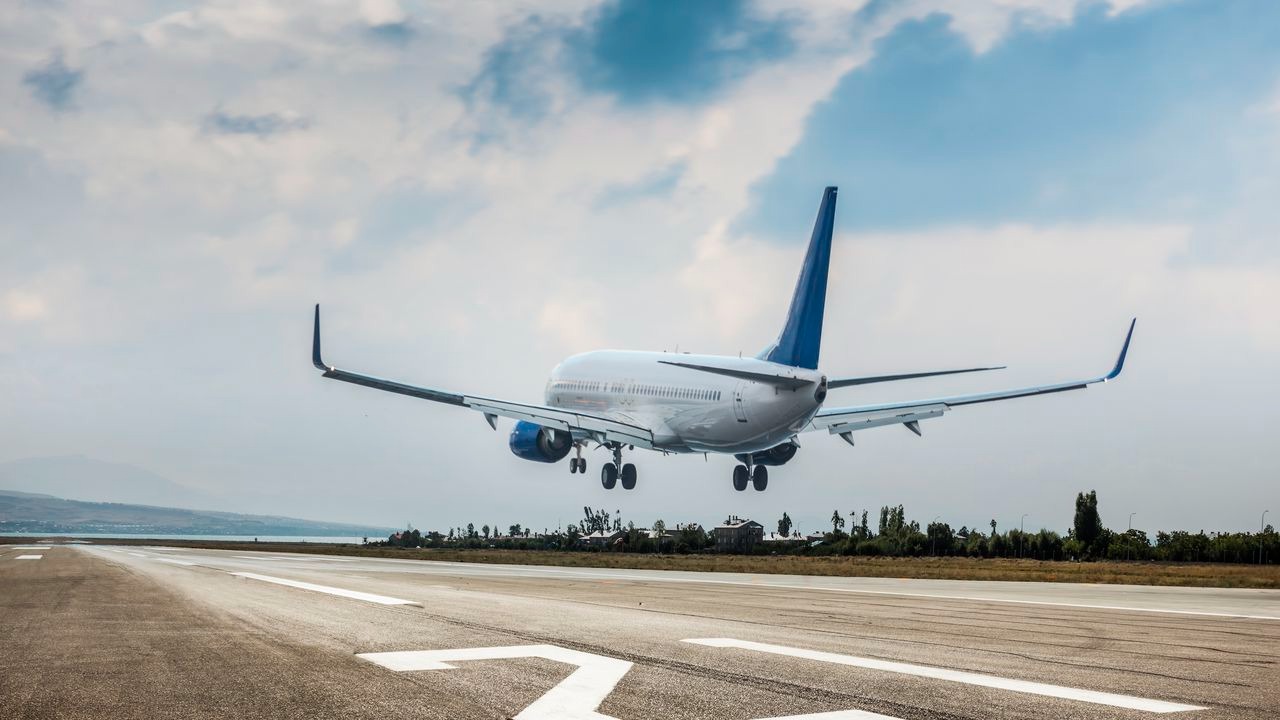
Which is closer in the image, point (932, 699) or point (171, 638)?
point (932, 699)

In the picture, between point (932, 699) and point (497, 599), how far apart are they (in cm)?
963

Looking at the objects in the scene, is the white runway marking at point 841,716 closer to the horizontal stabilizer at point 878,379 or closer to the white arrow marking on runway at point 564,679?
the white arrow marking on runway at point 564,679

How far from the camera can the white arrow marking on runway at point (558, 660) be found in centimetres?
563

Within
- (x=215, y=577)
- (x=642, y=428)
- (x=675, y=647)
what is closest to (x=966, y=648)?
(x=675, y=647)

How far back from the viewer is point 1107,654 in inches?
352

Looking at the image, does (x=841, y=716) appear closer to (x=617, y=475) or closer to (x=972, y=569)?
(x=972, y=569)

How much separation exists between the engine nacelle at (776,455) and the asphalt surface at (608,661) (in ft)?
148

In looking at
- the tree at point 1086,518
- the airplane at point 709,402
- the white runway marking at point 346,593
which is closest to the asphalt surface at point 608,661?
the white runway marking at point 346,593

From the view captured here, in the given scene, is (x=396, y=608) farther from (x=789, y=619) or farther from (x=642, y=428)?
(x=642, y=428)

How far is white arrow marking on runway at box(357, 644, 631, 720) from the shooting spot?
5632mm

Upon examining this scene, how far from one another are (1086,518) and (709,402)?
56.3 metres

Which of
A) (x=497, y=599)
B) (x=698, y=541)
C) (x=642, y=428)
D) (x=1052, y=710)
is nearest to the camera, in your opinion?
(x=1052, y=710)

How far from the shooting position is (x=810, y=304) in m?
51.0

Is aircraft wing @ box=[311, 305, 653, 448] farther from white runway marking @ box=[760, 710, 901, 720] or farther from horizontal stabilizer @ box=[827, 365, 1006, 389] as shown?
white runway marking @ box=[760, 710, 901, 720]
